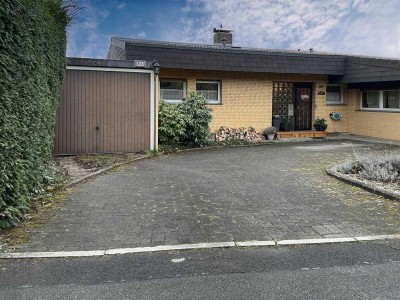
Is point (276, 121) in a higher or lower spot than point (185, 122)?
higher

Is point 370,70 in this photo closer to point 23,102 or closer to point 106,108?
point 106,108

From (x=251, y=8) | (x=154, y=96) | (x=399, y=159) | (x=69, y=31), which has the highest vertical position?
(x=251, y=8)

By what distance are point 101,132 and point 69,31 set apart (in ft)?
10.5

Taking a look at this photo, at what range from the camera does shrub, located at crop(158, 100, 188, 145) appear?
13328 mm

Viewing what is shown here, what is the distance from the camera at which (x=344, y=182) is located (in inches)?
319

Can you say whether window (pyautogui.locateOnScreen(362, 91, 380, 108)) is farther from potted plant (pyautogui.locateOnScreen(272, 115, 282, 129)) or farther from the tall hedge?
the tall hedge

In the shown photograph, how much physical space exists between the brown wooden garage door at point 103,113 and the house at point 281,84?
2382 millimetres

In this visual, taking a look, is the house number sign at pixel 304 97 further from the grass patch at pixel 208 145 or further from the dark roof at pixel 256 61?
the grass patch at pixel 208 145

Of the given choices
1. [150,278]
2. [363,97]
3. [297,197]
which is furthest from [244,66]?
[150,278]

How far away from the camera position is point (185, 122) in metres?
13.6

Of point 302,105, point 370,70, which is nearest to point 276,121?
point 302,105

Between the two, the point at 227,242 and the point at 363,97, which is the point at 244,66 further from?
the point at 227,242

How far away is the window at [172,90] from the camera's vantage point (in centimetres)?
1579

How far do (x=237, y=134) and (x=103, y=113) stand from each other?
656 cm
